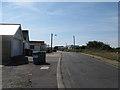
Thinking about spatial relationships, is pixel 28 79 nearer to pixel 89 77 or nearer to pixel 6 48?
pixel 89 77

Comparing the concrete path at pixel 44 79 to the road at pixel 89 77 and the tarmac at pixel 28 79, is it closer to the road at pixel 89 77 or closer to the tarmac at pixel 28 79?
the tarmac at pixel 28 79

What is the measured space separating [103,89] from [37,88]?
8.82 feet

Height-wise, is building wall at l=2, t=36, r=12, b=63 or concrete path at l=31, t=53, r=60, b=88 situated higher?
building wall at l=2, t=36, r=12, b=63

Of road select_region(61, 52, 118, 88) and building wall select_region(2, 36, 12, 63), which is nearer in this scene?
road select_region(61, 52, 118, 88)

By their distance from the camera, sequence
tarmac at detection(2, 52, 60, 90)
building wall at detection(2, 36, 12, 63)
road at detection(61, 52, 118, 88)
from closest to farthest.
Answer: tarmac at detection(2, 52, 60, 90), road at detection(61, 52, 118, 88), building wall at detection(2, 36, 12, 63)

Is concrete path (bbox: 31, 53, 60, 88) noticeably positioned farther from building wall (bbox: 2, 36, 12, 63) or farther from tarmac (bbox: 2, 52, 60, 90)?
building wall (bbox: 2, 36, 12, 63)

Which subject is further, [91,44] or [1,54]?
[91,44]

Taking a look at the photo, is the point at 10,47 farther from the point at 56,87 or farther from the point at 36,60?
the point at 56,87

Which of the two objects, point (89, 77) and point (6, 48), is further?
point (6, 48)

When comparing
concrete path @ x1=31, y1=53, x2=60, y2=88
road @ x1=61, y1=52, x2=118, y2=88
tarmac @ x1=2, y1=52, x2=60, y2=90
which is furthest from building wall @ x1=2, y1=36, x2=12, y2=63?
tarmac @ x1=2, y1=52, x2=60, y2=90

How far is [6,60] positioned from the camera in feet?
85.1

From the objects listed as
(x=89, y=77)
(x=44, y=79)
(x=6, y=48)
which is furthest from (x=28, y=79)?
(x=6, y=48)

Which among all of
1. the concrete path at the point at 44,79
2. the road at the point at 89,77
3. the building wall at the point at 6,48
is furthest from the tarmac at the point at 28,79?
the building wall at the point at 6,48

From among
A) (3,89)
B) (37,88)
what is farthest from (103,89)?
(3,89)
